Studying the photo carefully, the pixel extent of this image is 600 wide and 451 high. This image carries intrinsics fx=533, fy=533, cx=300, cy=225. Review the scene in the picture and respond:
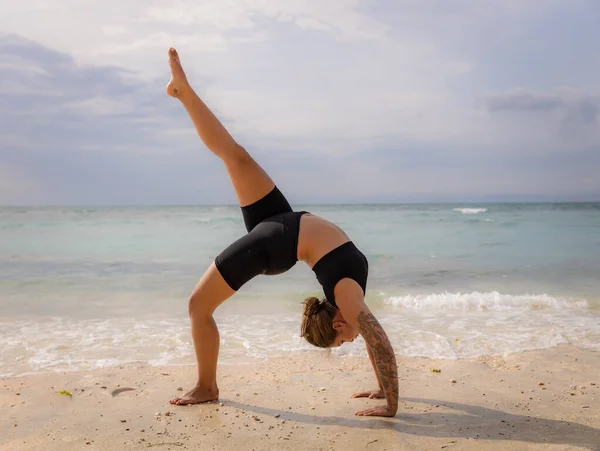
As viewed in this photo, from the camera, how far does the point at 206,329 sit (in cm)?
376

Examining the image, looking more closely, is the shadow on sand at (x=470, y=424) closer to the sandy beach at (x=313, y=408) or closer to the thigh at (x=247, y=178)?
the sandy beach at (x=313, y=408)

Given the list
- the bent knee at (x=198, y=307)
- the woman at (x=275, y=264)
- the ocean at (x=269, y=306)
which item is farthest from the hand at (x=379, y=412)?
the ocean at (x=269, y=306)

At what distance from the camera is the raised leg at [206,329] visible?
12.1ft

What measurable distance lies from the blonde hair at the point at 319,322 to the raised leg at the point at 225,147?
88 cm

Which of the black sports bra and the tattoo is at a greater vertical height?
the black sports bra

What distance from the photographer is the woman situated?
341cm

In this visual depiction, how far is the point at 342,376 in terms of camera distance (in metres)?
4.47

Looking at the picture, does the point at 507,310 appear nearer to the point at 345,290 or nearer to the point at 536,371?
the point at 536,371

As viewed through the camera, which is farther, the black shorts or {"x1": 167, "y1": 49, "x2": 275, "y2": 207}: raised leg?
{"x1": 167, "y1": 49, "x2": 275, "y2": 207}: raised leg

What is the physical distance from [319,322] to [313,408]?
2.28 feet

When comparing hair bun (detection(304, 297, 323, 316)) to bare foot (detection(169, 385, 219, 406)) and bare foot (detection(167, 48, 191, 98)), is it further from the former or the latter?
bare foot (detection(167, 48, 191, 98))

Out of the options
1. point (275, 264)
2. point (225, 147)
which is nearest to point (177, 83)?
point (225, 147)

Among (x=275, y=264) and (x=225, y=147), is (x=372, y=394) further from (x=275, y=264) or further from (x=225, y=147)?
(x=225, y=147)

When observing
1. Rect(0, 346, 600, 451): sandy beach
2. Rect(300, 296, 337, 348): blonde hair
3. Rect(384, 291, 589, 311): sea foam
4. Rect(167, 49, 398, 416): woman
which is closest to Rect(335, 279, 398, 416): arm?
Rect(167, 49, 398, 416): woman
